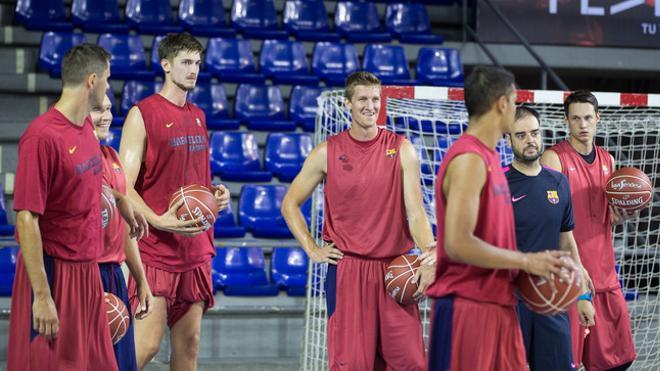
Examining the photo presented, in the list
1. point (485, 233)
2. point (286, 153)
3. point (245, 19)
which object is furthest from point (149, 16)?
point (485, 233)

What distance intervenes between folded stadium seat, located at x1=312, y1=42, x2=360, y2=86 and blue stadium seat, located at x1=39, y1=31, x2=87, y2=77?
2.46 m

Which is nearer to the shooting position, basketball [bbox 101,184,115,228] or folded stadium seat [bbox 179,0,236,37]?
basketball [bbox 101,184,115,228]

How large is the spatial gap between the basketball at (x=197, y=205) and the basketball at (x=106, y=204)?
50 cm

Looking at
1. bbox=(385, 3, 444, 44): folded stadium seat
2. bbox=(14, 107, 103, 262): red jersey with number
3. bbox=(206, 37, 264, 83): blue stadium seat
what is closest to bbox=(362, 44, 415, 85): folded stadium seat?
bbox=(385, 3, 444, 44): folded stadium seat

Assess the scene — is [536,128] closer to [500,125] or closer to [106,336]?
[500,125]

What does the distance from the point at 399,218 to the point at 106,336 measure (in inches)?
67.7

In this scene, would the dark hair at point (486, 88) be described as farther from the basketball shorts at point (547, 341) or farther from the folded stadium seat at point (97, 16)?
the folded stadium seat at point (97, 16)

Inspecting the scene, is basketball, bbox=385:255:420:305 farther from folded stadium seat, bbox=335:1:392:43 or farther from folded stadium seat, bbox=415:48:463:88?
folded stadium seat, bbox=335:1:392:43

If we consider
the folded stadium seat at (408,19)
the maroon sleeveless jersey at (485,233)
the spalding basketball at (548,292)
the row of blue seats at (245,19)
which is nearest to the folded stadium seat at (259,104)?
the row of blue seats at (245,19)

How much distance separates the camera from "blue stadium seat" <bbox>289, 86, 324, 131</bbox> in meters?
10.1

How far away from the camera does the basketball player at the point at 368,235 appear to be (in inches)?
205

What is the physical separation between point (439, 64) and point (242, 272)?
3.69 metres

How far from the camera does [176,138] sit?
18.1 feet

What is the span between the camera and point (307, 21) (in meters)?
11.3
